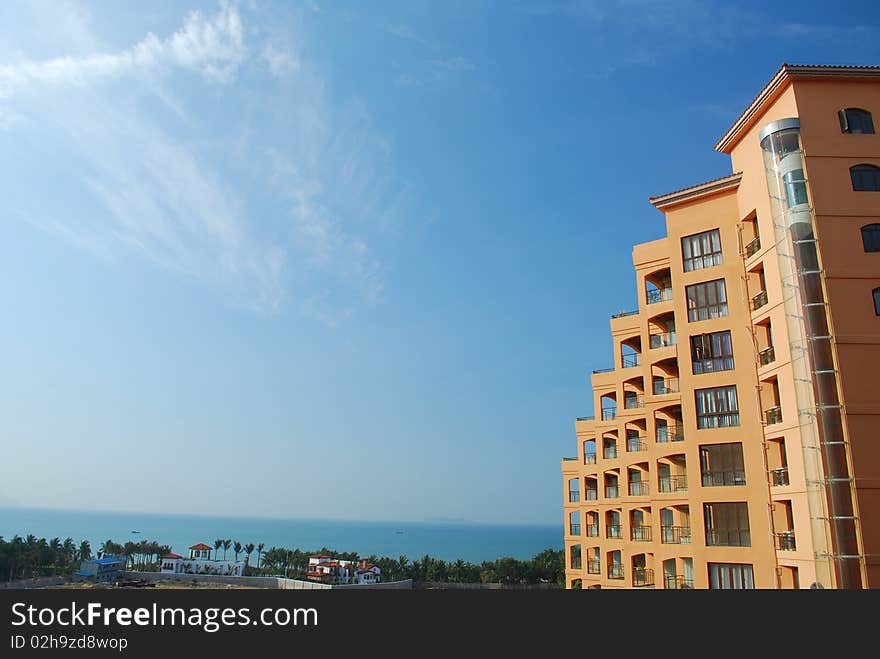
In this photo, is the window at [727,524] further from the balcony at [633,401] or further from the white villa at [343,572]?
the white villa at [343,572]

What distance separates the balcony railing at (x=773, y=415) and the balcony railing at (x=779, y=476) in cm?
178

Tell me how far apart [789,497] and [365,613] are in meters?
18.0

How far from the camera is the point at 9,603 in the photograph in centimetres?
1191

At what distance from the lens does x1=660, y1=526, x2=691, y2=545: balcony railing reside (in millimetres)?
28984

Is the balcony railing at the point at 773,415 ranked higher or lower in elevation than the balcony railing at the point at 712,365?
lower

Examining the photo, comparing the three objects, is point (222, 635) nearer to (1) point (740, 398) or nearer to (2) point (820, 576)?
(2) point (820, 576)

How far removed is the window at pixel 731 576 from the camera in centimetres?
2433

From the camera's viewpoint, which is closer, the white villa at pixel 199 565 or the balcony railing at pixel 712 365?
the balcony railing at pixel 712 365

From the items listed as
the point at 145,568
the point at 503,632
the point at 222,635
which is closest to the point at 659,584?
the point at 503,632

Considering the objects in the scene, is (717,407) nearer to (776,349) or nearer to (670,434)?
(776,349)

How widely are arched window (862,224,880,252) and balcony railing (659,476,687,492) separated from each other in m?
12.2

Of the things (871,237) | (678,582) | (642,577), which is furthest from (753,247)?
(642,577)

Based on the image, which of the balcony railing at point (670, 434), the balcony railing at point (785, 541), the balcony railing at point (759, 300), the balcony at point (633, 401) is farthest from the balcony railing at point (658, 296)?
the balcony railing at point (785, 541)

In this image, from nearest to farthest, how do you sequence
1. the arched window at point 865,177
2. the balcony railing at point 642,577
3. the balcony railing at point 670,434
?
the arched window at point 865,177 < the balcony railing at point 670,434 < the balcony railing at point 642,577
